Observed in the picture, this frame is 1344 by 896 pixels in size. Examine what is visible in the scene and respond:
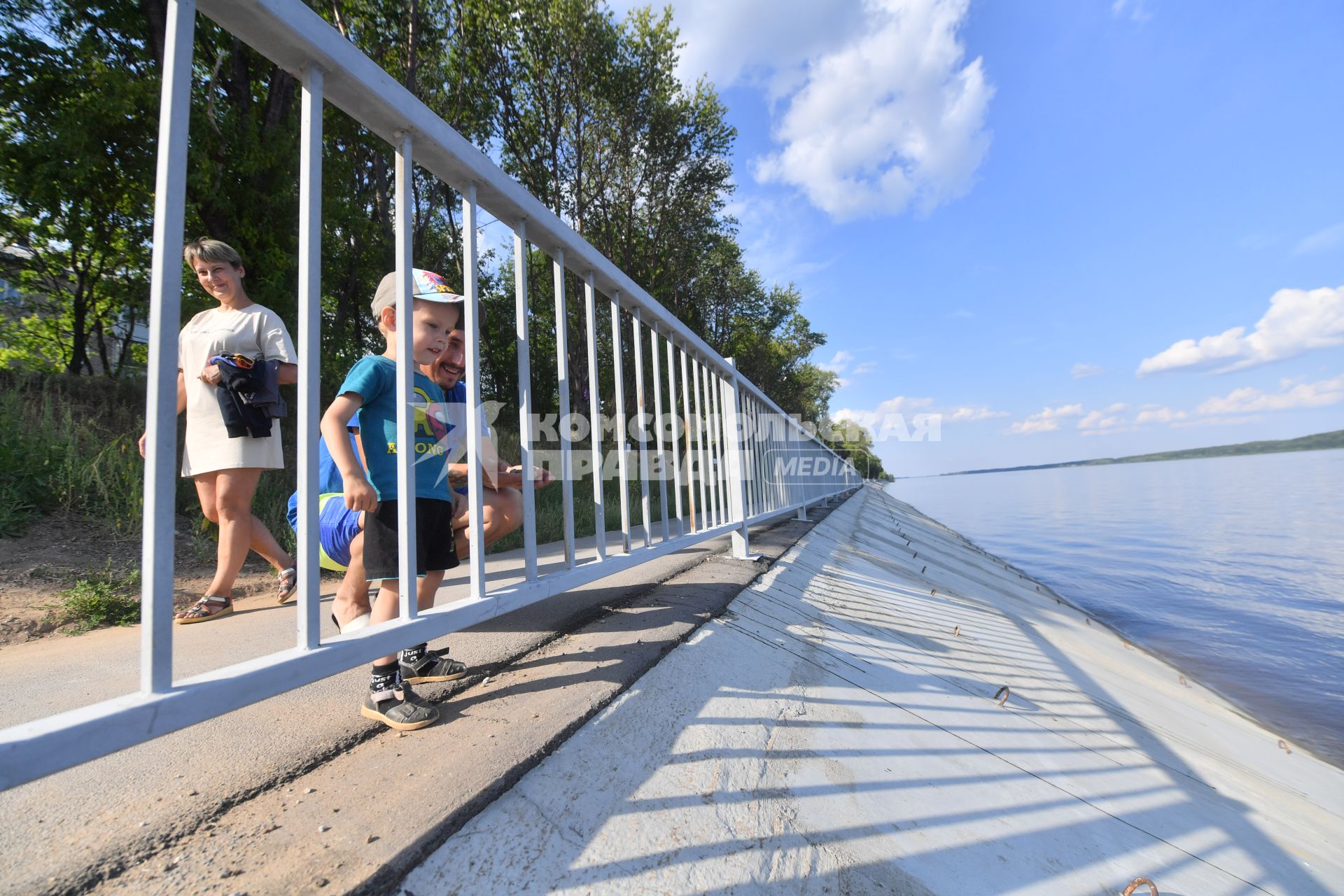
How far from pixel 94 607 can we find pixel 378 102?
2882mm

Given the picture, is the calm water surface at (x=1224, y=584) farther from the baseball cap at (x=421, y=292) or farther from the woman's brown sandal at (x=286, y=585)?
the woman's brown sandal at (x=286, y=585)

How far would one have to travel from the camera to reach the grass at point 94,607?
262 cm

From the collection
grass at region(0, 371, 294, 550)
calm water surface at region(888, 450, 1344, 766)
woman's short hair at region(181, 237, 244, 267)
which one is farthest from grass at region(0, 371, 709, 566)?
calm water surface at region(888, 450, 1344, 766)

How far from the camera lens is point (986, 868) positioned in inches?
51.9

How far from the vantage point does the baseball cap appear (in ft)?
5.86

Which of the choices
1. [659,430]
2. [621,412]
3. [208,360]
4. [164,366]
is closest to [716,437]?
[659,430]

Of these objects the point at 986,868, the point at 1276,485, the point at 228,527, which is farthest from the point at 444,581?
the point at 1276,485

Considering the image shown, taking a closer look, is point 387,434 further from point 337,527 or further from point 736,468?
point 736,468

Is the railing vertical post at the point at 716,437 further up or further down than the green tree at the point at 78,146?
further down

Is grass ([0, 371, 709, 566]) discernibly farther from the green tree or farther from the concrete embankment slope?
the green tree

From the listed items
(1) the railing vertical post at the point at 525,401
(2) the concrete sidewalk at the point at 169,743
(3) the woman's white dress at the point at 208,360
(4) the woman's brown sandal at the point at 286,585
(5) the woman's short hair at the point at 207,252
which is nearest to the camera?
(2) the concrete sidewalk at the point at 169,743

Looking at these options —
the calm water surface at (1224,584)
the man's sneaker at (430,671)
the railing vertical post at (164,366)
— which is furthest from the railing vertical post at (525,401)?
the calm water surface at (1224,584)

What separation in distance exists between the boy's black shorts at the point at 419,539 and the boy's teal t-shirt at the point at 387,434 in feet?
0.13

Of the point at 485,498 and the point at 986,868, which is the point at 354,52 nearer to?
the point at 485,498
